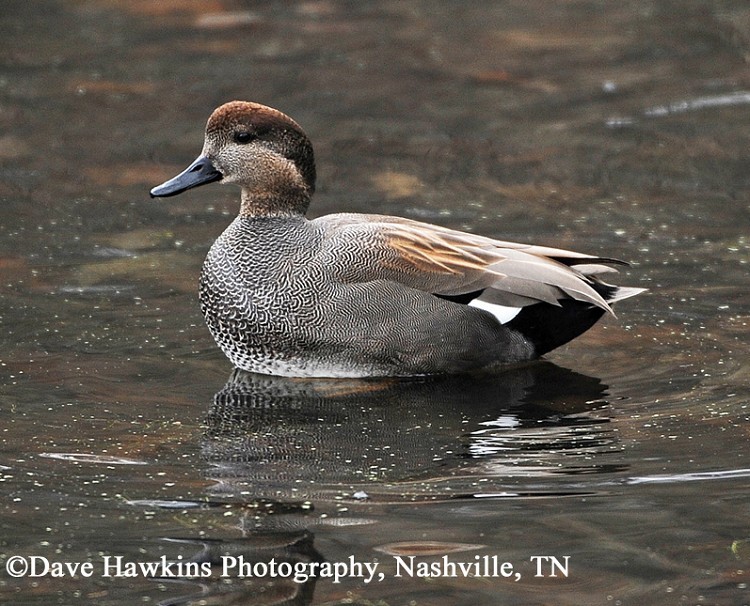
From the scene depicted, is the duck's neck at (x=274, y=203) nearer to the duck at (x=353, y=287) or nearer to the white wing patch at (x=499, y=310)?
the duck at (x=353, y=287)

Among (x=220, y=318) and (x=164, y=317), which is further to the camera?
(x=164, y=317)

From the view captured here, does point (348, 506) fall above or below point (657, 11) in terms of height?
below

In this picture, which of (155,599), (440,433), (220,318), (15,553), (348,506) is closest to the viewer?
(155,599)

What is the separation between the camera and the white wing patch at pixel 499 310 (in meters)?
7.05

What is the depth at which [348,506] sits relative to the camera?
5.41 m

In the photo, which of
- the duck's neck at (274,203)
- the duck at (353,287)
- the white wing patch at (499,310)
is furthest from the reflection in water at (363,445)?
the duck's neck at (274,203)

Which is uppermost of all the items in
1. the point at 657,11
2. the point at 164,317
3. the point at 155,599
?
the point at 657,11

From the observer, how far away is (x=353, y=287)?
699cm

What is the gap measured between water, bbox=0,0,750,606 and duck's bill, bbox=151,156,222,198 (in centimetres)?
75

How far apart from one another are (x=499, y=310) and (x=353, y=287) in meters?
0.71

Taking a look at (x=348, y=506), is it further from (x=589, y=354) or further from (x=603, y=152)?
(x=603, y=152)

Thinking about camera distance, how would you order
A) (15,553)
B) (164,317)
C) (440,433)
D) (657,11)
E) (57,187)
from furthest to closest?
(657,11) < (57,187) < (164,317) < (440,433) < (15,553)

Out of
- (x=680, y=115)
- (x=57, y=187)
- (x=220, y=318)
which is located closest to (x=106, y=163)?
(x=57, y=187)

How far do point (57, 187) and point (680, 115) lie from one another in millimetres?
4642
